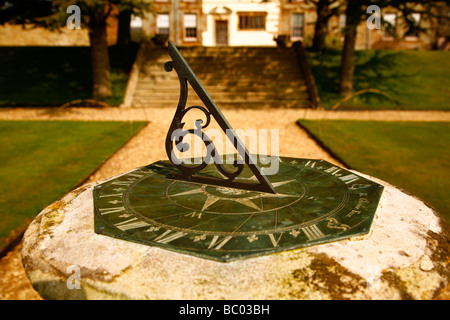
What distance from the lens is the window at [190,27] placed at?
28.4m

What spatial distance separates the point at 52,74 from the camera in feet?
50.2

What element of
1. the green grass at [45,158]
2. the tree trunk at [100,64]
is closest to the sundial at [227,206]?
the green grass at [45,158]

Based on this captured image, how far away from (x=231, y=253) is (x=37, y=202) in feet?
11.9

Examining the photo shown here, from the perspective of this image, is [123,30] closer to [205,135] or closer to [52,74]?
[52,74]

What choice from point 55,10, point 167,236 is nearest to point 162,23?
point 55,10

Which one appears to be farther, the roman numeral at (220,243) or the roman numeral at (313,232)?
the roman numeral at (313,232)

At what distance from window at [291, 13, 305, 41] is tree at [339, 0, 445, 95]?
1511 centimetres

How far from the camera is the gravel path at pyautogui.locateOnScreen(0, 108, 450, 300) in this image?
11.7 feet

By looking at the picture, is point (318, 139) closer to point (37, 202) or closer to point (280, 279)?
point (37, 202)

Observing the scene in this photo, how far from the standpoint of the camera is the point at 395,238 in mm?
2330

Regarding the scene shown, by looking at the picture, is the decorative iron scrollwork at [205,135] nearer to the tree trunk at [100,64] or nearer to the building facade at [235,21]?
the tree trunk at [100,64]

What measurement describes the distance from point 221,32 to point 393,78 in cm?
1742

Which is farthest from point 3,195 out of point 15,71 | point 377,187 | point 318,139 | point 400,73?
point 400,73

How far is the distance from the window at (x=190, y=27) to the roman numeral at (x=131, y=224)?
27954 mm
